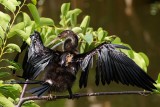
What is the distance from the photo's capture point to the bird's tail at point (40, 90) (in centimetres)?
143

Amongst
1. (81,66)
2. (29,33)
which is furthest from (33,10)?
(81,66)

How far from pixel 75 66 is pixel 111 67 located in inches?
4.4

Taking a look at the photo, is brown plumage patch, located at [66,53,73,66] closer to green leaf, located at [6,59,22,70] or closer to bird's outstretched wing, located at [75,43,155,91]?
bird's outstretched wing, located at [75,43,155,91]

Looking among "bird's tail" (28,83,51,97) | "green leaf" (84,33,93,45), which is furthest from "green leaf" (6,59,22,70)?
"green leaf" (84,33,93,45)

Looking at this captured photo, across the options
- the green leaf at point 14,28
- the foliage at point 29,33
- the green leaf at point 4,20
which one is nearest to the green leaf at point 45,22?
the foliage at point 29,33

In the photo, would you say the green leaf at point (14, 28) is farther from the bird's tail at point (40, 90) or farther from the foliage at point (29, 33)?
the bird's tail at point (40, 90)

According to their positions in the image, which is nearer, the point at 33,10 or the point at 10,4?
the point at 10,4

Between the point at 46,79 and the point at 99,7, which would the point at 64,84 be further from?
the point at 99,7

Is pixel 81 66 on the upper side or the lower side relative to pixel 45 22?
lower

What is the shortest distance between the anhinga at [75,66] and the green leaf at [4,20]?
0.30ft

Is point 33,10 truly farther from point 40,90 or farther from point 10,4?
point 40,90

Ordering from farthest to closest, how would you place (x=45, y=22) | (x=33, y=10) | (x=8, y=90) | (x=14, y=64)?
(x=45, y=22) → (x=33, y=10) → (x=14, y=64) → (x=8, y=90)

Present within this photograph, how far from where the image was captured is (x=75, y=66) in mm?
1506

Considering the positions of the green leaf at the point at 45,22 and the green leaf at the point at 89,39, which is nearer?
the green leaf at the point at 89,39
